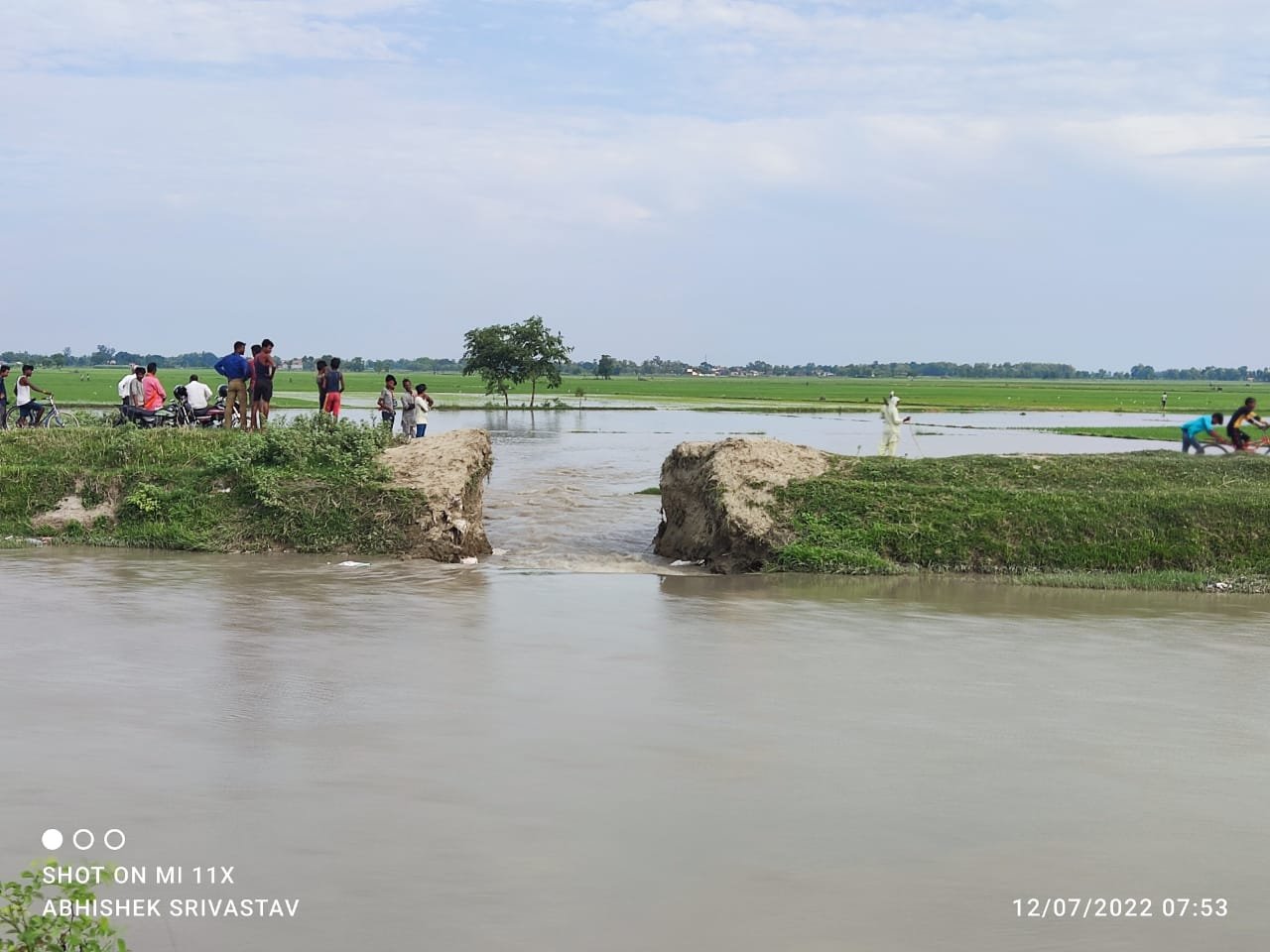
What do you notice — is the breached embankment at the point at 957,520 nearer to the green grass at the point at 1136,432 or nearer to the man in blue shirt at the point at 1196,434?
the man in blue shirt at the point at 1196,434

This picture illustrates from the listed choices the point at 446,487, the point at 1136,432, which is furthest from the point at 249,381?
the point at 1136,432

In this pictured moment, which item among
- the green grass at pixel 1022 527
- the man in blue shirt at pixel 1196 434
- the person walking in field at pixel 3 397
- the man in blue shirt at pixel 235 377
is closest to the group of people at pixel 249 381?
the man in blue shirt at pixel 235 377

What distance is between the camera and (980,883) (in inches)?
237

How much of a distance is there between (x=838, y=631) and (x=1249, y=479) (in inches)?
320

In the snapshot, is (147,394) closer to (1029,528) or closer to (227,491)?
(227,491)

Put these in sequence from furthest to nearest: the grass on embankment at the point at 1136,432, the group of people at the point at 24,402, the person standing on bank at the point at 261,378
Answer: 1. the grass on embankment at the point at 1136,432
2. the group of people at the point at 24,402
3. the person standing on bank at the point at 261,378

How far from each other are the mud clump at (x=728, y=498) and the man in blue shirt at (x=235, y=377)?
23.7 feet

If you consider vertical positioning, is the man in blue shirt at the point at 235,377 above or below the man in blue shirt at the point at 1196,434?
above

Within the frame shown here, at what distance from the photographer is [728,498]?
15.6 meters

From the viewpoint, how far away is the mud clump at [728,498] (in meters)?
15.4

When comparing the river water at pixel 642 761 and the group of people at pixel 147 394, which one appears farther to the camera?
the group of people at pixel 147 394

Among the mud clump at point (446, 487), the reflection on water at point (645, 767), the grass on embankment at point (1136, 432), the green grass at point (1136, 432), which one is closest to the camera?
the reflection on water at point (645, 767)

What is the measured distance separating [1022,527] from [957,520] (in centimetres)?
79

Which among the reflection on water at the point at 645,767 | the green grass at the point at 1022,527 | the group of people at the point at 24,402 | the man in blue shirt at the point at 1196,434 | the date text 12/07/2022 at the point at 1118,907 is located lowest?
the date text 12/07/2022 at the point at 1118,907
